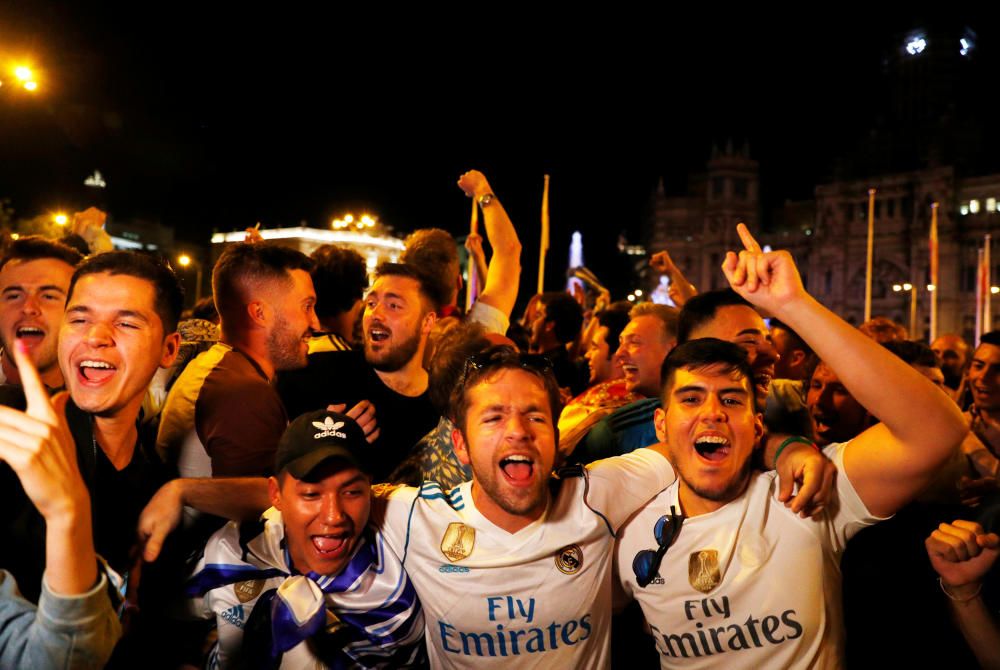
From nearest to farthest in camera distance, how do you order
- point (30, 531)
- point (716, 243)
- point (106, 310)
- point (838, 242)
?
point (30, 531), point (106, 310), point (838, 242), point (716, 243)

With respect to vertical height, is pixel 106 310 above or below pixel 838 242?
below

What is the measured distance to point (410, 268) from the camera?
5219mm

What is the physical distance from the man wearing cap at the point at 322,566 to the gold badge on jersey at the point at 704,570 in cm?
125

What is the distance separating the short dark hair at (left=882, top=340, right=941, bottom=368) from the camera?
5480 mm

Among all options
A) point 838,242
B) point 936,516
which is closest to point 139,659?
point 936,516

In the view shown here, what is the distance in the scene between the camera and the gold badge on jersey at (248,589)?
10.2 feet

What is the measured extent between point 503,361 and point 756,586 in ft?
4.88

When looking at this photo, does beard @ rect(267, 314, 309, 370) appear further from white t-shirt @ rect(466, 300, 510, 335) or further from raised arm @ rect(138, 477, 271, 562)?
white t-shirt @ rect(466, 300, 510, 335)

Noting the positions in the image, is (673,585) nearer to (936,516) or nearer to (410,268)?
(936,516)

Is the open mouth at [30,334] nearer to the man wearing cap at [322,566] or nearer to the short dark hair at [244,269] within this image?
the short dark hair at [244,269]

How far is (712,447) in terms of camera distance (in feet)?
10.6

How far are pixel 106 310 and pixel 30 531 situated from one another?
931mm

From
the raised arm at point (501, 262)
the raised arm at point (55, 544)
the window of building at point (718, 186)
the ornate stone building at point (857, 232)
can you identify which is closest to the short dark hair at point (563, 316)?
the raised arm at point (501, 262)

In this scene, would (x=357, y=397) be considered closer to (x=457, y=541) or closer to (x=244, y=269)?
(x=244, y=269)
